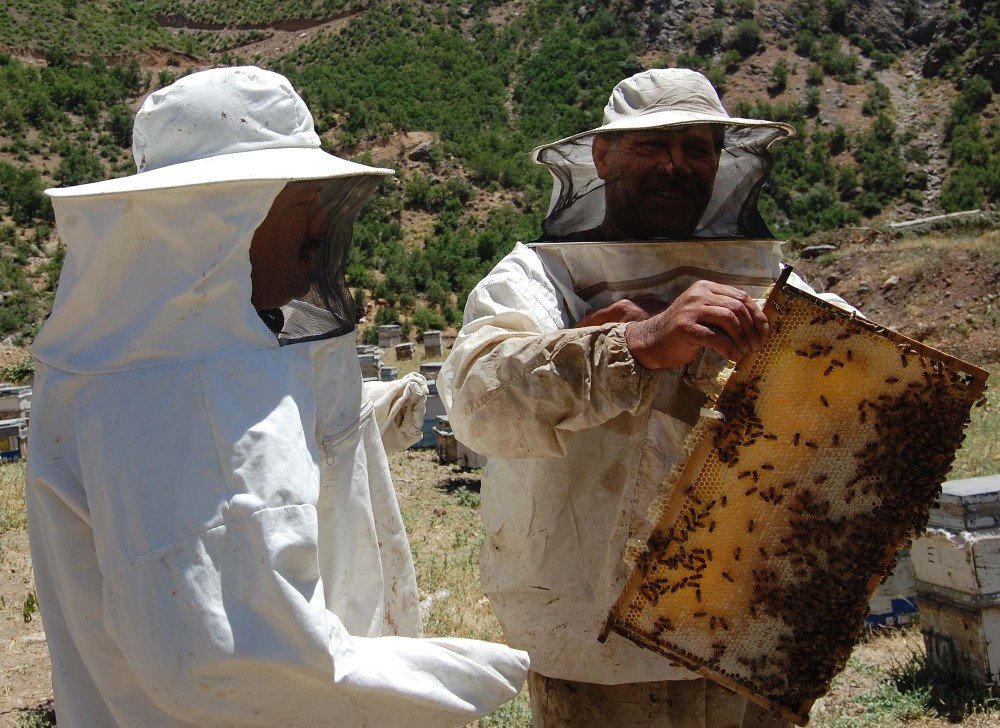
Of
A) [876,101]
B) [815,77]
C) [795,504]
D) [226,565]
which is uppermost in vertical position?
[226,565]

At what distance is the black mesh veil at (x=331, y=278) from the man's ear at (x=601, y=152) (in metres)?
1.00

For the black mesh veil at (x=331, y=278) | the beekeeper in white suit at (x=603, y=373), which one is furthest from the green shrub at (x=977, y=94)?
the black mesh veil at (x=331, y=278)

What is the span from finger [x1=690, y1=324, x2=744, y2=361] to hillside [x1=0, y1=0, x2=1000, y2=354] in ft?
82.5

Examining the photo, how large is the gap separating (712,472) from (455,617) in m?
4.47

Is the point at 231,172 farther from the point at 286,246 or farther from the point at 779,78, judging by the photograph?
the point at 779,78

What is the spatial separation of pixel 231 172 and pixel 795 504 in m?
1.57

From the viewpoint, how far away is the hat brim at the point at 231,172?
164 centimetres

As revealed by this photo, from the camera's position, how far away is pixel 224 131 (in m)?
1.84

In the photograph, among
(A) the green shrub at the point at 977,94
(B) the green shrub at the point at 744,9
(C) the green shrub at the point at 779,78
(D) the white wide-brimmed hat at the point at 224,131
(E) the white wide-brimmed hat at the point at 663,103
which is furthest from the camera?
(B) the green shrub at the point at 744,9

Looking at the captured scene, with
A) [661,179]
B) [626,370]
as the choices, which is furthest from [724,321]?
[661,179]

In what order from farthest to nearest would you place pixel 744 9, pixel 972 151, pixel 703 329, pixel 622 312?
pixel 744 9 → pixel 972 151 → pixel 622 312 → pixel 703 329

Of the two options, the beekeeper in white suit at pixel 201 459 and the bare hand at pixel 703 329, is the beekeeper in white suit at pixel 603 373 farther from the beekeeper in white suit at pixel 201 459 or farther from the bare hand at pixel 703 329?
the beekeeper in white suit at pixel 201 459

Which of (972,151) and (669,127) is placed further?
(972,151)

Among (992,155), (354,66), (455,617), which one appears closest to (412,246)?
(354,66)
